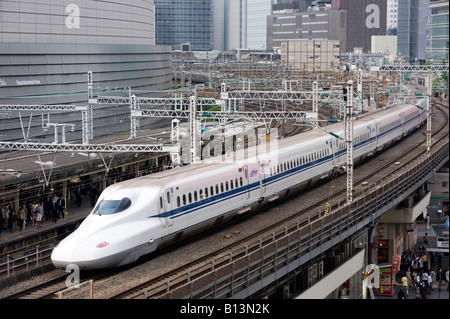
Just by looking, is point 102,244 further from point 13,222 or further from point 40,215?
point 40,215

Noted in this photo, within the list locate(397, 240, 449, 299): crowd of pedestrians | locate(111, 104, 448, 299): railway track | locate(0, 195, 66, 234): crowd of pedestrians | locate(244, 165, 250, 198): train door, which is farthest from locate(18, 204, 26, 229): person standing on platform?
locate(397, 240, 449, 299): crowd of pedestrians

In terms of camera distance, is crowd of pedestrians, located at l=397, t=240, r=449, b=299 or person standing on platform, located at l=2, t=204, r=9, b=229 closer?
person standing on platform, located at l=2, t=204, r=9, b=229

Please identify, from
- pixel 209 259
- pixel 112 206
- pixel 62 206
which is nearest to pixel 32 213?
pixel 62 206

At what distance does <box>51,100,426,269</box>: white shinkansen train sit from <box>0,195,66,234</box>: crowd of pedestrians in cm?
847

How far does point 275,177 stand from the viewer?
3450cm

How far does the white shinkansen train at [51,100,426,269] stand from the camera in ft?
73.5

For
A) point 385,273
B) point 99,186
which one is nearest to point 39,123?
point 99,186

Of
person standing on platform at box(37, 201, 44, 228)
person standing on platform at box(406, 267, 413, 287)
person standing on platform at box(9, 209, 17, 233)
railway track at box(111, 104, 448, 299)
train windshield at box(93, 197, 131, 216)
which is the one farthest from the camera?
person standing on platform at box(406, 267, 413, 287)

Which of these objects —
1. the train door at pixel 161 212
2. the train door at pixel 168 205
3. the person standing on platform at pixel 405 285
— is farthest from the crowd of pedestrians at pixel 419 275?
the train door at pixel 161 212

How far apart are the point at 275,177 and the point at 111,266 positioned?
1333 cm

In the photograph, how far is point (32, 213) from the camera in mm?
35031

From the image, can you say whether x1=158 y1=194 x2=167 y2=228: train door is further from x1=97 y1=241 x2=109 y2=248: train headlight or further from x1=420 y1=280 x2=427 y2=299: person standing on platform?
x1=420 y1=280 x2=427 y2=299: person standing on platform

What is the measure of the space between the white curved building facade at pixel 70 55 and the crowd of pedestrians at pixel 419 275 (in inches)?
860

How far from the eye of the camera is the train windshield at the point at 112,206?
2353cm
